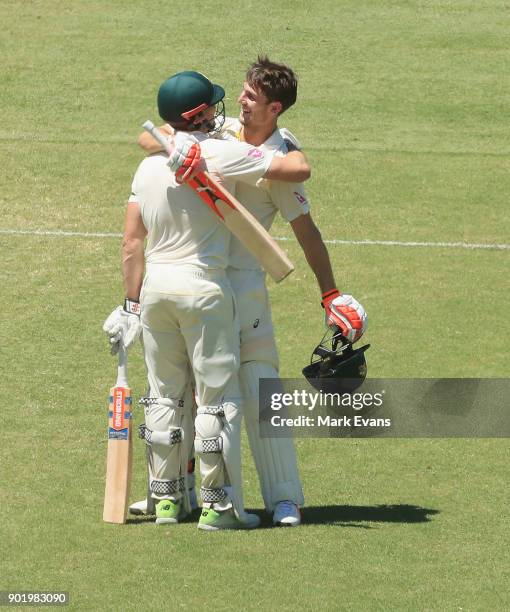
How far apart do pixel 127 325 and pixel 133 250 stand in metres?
0.39

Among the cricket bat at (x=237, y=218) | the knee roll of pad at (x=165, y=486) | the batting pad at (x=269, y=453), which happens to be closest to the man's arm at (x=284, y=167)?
the cricket bat at (x=237, y=218)

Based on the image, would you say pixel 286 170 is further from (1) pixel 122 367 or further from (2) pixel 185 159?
(1) pixel 122 367

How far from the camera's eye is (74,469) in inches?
330

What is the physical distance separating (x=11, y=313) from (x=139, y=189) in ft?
13.2

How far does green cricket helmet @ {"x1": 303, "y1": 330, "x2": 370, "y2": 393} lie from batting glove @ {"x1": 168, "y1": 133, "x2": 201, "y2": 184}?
1.17 metres

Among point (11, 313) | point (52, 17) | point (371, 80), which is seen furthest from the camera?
point (52, 17)

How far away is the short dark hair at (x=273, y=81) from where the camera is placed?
296 inches

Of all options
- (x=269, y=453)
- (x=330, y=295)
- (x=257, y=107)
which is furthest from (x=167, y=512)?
(x=257, y=107)

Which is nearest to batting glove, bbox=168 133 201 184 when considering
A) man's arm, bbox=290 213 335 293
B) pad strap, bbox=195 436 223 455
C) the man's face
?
the man's face

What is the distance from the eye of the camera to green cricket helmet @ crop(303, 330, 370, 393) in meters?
7.65

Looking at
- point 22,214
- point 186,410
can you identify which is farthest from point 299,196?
point 22,214

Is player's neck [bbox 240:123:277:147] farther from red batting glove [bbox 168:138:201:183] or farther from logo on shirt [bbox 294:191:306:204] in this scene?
red batting glove [bbox 168:138:201:183]

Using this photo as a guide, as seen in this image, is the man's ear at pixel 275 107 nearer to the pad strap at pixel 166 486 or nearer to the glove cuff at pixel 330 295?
the glove cuff at pixel 330 295

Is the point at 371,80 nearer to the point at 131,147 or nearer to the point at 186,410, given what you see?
the point at 131,147
